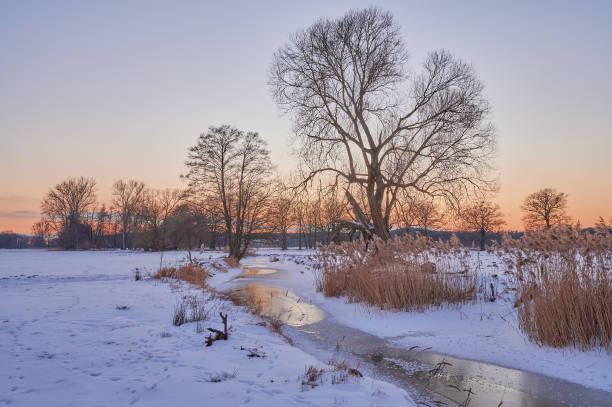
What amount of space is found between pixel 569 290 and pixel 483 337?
63.3 inches

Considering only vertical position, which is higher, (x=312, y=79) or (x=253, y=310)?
(x=312, y=79)

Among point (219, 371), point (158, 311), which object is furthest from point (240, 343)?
point (158, 311)

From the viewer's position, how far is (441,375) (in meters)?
4.32

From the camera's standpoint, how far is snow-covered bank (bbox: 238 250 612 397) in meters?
4.26

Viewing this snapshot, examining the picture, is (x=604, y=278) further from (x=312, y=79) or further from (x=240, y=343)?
(x=312, y=79)

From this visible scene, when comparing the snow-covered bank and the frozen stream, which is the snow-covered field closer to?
the snow-covered bank

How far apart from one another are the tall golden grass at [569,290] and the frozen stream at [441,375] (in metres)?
0.89

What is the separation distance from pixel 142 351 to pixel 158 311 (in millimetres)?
A: 2801

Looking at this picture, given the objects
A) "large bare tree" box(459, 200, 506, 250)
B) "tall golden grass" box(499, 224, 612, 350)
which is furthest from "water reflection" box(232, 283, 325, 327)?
"large bare tree" box(459, 200, 506, 250)

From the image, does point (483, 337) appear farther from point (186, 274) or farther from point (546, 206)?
point (546, 206)

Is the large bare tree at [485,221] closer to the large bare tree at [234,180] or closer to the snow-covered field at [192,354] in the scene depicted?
the large bare tree at [234,180]

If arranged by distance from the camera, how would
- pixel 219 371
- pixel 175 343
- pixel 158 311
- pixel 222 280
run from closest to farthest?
pixel 219 371, pixel 175 343, pixel 158 311, pixel 222 280

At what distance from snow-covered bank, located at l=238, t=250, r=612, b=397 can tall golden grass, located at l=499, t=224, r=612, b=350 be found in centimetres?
21

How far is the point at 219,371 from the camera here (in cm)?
351
